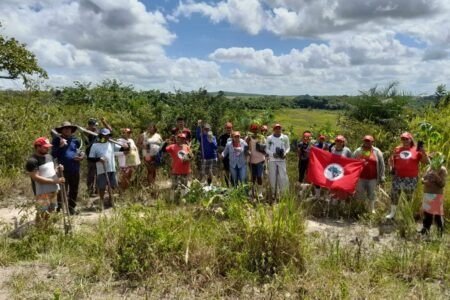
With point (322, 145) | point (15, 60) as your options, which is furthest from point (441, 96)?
point (15, 60)

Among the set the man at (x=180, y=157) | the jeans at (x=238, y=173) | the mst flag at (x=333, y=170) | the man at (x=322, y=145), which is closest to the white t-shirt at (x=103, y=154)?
the man at (x=180, y=157)

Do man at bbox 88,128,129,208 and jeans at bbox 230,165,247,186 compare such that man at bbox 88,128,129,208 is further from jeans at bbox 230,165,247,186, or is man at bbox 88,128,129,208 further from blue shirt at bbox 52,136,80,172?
jeans at bbox 230,165,247,186

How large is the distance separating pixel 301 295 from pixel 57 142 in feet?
15.1

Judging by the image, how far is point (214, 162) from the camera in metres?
8.93

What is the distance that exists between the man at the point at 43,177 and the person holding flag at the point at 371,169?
488 centimetres

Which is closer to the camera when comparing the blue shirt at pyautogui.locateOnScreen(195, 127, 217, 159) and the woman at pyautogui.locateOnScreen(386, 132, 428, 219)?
the woman at pyautogui.locateOnScreen(386, 132, 428, 219)

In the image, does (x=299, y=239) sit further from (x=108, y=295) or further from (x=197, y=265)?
(x=108, y=295)

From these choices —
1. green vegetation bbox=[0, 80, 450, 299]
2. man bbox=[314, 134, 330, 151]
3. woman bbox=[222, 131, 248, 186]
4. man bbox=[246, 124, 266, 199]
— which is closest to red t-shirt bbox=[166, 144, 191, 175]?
woman bbox=[222, 131, 248, 186]

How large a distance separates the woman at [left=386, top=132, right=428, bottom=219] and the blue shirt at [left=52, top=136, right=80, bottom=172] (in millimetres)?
5253

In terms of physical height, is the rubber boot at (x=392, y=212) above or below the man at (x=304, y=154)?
below

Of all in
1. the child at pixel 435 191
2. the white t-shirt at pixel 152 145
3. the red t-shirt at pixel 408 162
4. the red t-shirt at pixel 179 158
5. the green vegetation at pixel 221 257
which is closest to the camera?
the green vegetation at pixel 221 257

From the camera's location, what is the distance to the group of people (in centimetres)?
616

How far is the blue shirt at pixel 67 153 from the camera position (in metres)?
6.84

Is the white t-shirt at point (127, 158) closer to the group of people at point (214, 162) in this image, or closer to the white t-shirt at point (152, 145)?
the group of people at point (214, 162)
